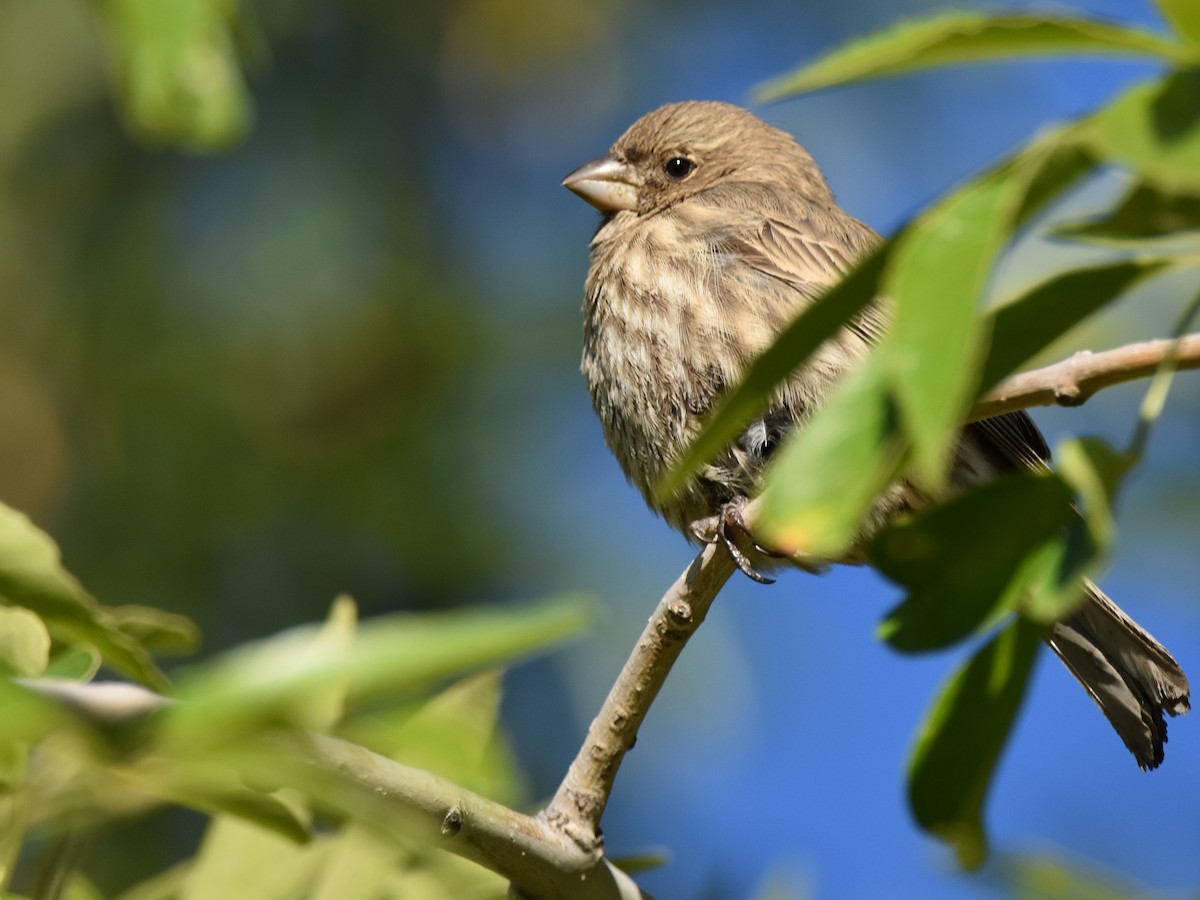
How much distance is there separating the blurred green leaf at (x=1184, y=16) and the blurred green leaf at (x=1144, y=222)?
101mm

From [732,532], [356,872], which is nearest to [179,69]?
[356,872]

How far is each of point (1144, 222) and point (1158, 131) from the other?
0.14 metres

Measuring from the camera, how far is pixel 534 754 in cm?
512

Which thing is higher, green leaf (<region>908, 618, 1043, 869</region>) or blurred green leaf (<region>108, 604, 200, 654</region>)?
blurred green leaf (<region>108, 604, 200, 654</region>)

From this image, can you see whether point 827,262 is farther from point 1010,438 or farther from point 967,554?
point 967,554

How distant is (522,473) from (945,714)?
3.89 metres

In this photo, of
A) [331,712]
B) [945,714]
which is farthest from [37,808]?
[945,714]

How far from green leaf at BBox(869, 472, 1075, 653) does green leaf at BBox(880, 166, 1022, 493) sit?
10 cm

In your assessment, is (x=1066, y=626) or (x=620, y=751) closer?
(x=620, y=751)

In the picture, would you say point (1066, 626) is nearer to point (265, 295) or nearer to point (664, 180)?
point (664, 180)

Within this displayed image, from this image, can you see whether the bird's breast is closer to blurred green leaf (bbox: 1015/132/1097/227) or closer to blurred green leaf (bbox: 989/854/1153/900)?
blurred green leaf (bbox: 989/854/1153/900)

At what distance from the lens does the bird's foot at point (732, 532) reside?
9.27 feet

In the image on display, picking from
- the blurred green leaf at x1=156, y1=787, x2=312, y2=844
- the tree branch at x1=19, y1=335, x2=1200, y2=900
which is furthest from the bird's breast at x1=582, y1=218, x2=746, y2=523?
the blurred green leaf at x1=156, y1=787, x2=312, y2=844

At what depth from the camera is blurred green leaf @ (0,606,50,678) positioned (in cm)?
166
